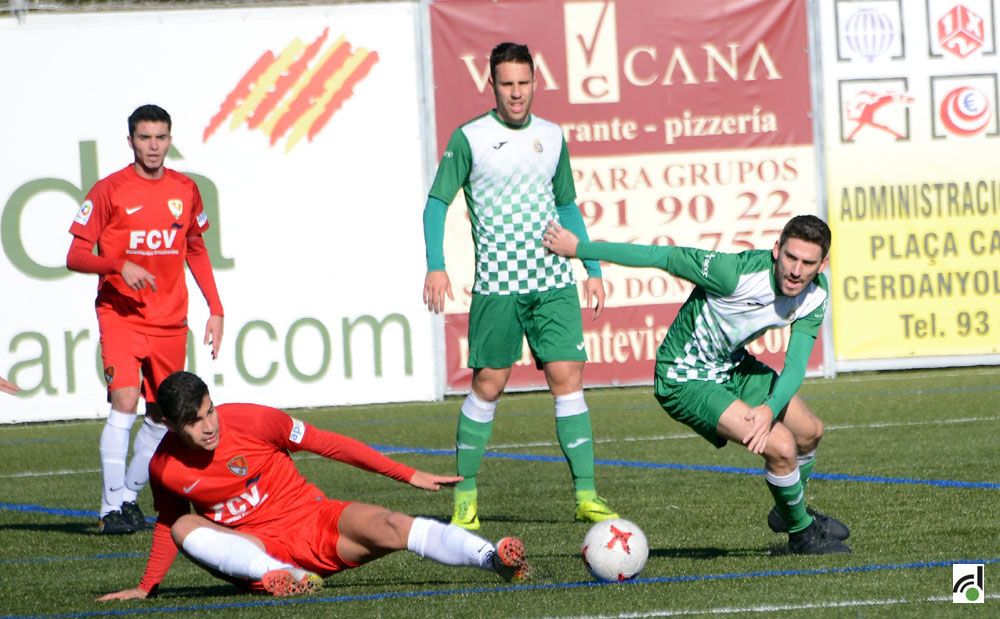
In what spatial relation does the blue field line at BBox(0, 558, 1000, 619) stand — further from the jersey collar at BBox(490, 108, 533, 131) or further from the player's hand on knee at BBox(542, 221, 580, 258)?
the jersey collar at BBox(490, 108, 533, 131)

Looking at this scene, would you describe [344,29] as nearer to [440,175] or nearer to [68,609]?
[440,175]

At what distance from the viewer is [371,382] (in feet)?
50.5

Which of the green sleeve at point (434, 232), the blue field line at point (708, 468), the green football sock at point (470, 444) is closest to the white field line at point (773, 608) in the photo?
the green football sock at point (470, 444)

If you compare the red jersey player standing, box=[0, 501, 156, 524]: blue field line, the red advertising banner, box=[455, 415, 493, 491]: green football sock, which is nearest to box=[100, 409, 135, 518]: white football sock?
the red jersey player standing

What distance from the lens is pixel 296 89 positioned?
15320 mm

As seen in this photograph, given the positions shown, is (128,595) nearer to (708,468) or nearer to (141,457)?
(141,457)

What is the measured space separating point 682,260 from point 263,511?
201 cm

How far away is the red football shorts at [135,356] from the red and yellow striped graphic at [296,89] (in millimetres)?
6434

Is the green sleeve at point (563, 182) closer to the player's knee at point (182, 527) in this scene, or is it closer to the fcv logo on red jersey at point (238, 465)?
the fcv logo on red jersey at point (238, 465)

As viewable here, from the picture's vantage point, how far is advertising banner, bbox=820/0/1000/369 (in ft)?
51.6

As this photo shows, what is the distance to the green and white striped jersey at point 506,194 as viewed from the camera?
842cm

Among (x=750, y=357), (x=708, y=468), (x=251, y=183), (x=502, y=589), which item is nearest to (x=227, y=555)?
(x=502, y=589)

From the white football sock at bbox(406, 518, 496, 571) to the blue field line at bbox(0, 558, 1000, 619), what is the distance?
0.18 meters

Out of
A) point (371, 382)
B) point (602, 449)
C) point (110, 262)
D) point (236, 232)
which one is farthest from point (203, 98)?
point (110, 262)
